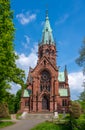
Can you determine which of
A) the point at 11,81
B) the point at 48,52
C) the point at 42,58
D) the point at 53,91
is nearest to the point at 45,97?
the point at 53,91

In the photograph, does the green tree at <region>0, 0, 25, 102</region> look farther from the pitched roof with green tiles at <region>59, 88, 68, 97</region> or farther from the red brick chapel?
the pitched roof with green tiles at <region>59, 88, 68, 97</region>

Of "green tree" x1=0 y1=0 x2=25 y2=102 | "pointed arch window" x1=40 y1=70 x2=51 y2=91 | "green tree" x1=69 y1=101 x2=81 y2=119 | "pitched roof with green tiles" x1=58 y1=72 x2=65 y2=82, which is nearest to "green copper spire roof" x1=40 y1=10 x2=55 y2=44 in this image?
"pitched roof with green tiles" x1=58 y1=72 x2=65 y2=82

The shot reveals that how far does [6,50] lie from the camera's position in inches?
749

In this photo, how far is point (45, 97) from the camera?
6975cm

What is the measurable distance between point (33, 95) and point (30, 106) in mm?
3031

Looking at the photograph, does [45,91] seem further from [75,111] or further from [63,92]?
[75,111]

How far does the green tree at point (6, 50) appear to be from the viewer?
18531mm

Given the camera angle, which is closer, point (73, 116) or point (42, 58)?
point (73, 116)

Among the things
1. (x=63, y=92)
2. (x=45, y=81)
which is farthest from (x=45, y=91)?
(x=63, y=92)

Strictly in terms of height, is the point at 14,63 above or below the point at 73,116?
above

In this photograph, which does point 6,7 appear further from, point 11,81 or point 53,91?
point 53,91

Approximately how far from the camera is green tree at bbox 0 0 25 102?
60.8ft

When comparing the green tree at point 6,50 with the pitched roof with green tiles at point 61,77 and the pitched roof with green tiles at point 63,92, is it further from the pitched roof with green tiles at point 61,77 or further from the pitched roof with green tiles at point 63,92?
the pitched roof with green tiles at point 61,77

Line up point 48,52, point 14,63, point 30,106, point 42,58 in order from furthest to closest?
point 48,52, point 42,58, point 30,106, point 14,63
